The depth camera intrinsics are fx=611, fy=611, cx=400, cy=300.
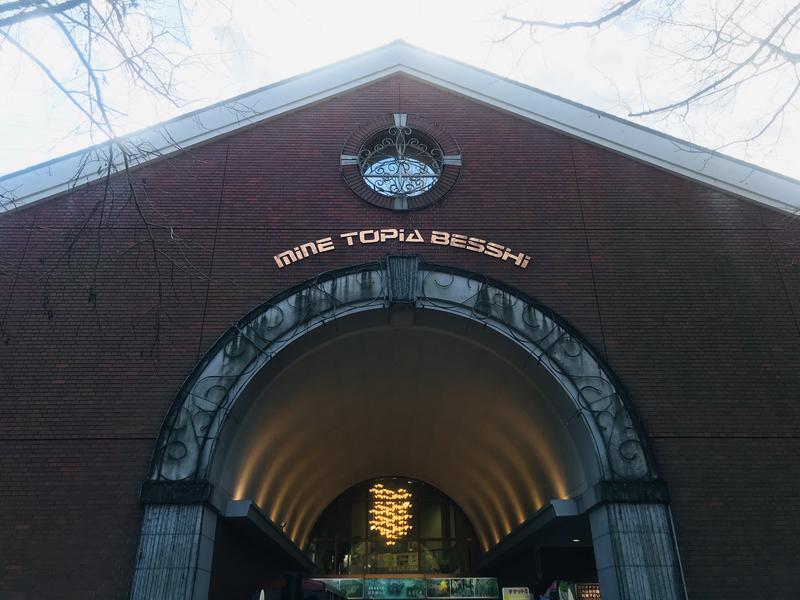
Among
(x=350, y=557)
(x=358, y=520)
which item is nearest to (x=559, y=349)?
(x=358, y=520)

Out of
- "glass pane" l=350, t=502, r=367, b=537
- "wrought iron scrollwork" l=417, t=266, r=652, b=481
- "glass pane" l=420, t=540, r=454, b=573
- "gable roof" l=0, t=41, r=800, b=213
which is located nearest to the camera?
Answer: "wrought iron scrollwork" l=417, t=266, r=652, b=481

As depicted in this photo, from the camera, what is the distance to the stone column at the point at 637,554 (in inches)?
322

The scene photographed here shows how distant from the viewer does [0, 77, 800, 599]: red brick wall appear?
872 cm

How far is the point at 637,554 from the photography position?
8.41 metres

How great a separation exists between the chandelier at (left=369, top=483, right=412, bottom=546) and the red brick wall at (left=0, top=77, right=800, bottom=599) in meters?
10.9

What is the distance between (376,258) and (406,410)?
4759mm

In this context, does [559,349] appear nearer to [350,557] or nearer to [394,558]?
[394,558]

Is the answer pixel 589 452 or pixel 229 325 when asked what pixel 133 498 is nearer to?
pixel 229 325

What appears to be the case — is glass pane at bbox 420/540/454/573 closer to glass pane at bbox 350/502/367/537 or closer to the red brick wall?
glass pane at bbox 350/502/367/537

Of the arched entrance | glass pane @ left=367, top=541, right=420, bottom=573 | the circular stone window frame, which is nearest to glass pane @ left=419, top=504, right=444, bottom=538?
glass pane @ left=367, top=541, right=420, bottom=573

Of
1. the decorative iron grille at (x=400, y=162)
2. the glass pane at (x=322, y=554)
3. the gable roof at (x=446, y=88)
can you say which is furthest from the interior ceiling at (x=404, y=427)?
the gable roof at (x=446, y=88)

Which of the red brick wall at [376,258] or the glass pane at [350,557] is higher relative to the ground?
the red brick wall at [376,258]

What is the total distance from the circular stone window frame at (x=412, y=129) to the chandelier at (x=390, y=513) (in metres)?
11.2

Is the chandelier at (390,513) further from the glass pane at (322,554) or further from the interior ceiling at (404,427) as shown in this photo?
the interior ceiling at (404,427)
